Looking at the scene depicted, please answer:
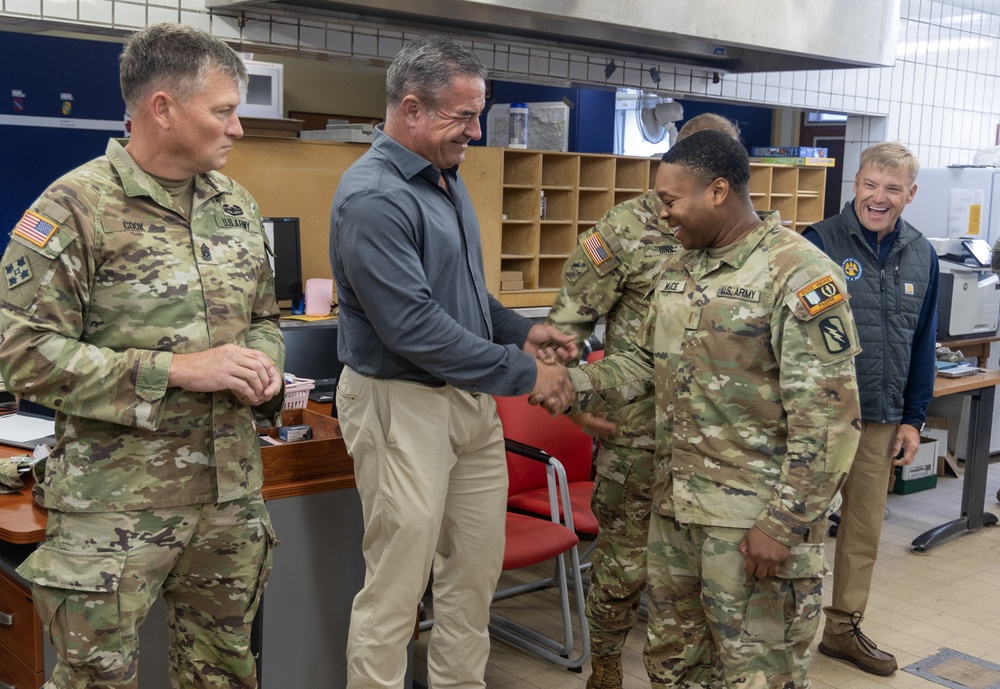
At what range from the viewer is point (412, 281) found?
2205 millimetres

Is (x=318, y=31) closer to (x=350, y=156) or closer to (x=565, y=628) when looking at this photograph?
(x=350, y=156)

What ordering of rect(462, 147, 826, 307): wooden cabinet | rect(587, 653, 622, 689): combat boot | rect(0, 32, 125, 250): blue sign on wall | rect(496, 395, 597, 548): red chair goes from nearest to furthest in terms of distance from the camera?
rect(587, 653, 622, 689): combat boot, rect(496, 395, 597, 548): red chair, rect(462, 147, 826, 307): wooden cabinet, rect(0, 32, 125, 250): blue sign on wall

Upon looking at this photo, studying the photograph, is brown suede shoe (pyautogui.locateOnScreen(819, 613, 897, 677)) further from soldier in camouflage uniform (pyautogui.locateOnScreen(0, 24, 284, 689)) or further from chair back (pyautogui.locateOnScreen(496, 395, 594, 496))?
soldier in camouflage uniform (pyautogui.locateOnScreen(0, 24, 284, 689))

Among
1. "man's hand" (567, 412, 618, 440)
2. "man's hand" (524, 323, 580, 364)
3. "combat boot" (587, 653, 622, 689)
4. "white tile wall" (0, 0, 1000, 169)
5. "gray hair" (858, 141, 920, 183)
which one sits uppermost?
"white tile wall" (0, 0, 1000, 169)

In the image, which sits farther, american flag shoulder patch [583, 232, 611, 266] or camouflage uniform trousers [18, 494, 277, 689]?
american flag shoulder patch [583, 232, 611, 266]

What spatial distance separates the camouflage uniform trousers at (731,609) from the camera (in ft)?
6.90

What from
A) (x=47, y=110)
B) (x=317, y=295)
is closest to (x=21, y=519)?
(x=317, y=295)

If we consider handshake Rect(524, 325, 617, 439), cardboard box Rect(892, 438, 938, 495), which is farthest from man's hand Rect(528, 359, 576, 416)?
cardboard box Rect(892, 438, 938, 495)

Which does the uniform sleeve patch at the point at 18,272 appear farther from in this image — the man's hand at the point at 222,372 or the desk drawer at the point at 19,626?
the desk drawer at the point at 19,626

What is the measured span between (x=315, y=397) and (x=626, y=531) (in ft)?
3.85

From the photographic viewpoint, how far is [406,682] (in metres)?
2.82

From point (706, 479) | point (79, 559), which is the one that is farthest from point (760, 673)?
point (79, 559)

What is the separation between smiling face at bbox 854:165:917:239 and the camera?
323 centimetres

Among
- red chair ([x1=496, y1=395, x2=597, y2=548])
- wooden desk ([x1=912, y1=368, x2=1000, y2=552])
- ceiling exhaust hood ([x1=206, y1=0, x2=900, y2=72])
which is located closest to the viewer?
red chair ([x1=496, y1=395, x2=597, y2=548])
